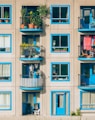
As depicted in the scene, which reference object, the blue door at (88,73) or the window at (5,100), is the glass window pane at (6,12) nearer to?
the window at (5,100)

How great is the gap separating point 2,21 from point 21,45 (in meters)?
2.97

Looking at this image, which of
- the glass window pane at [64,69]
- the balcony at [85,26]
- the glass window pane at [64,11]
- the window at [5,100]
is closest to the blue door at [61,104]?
the glass window pane at [64,69]

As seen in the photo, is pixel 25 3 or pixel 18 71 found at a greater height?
pixel 25 3

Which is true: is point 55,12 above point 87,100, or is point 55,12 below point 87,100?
above

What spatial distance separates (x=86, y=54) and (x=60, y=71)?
2912 millimetres

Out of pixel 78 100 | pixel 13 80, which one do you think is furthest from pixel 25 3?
pixel 78 100

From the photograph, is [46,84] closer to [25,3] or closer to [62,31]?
[62,31]

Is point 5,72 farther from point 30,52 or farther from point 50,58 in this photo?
point 50,58

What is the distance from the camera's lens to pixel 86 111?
39.4m

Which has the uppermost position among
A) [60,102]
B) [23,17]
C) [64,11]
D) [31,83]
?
[64,11]

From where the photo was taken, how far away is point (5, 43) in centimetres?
3909

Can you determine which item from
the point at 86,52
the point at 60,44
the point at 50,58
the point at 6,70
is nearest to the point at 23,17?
the point at 60,44

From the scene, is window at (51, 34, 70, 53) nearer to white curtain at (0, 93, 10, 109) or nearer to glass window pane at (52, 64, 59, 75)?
glass window pane at (52, 64, 59, 75)

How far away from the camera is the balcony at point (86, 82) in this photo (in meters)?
38.8
